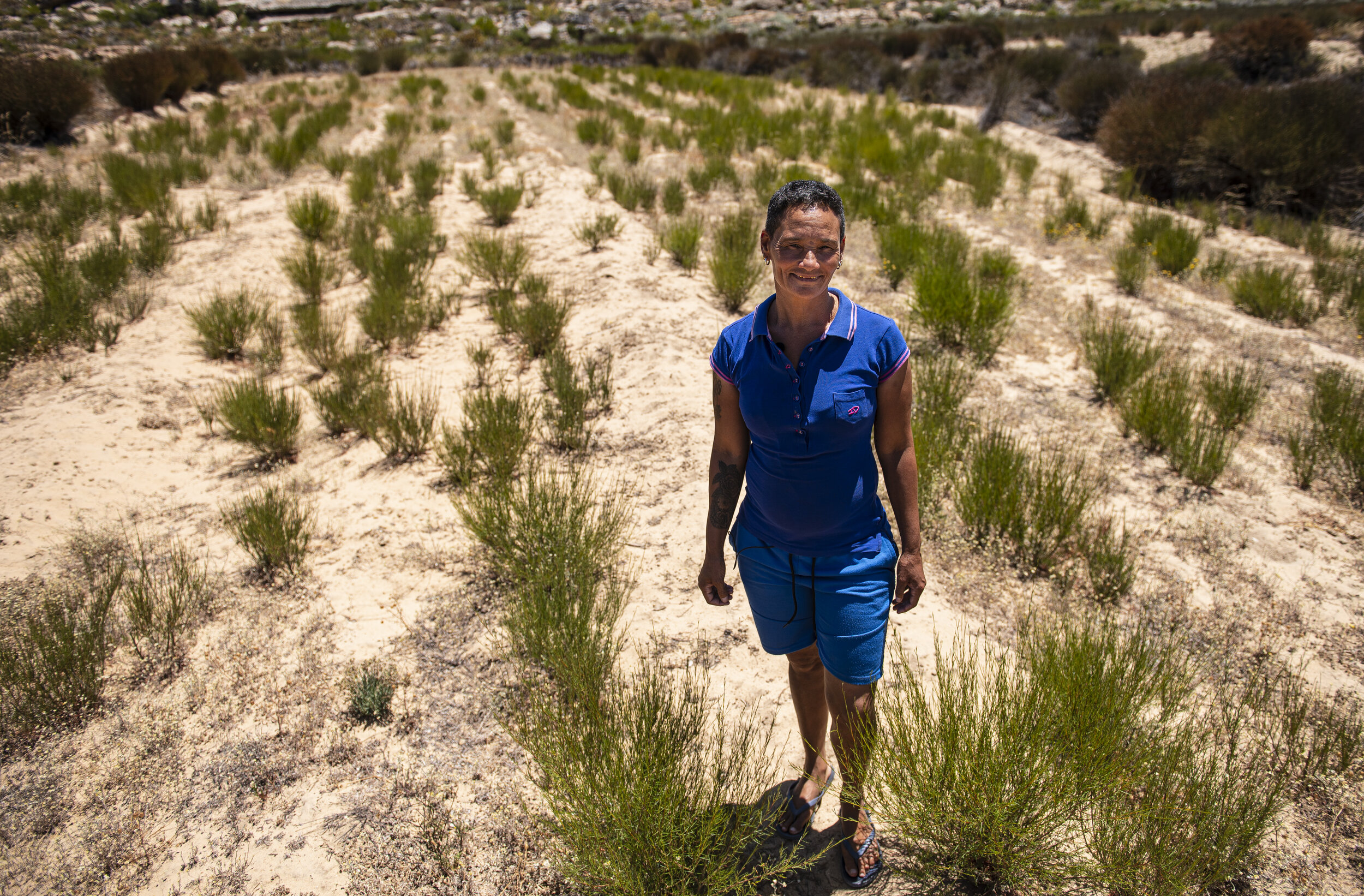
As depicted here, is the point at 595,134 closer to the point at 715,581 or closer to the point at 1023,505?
the point at 1023,505

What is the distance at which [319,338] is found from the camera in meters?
4.61

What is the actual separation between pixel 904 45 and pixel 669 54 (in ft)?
26.1

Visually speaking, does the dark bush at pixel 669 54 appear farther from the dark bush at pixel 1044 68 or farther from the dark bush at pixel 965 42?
the dark bush at pixel 1044 68

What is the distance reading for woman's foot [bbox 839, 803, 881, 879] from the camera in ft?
5.89

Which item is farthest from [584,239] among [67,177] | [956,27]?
[956,27]

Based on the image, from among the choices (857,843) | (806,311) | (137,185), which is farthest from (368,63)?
(857,843)

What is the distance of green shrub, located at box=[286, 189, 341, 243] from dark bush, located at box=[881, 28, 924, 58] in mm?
20977

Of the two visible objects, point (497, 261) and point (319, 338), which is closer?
point (319, 338)

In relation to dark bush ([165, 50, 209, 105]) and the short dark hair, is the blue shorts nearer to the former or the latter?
the short dark hair

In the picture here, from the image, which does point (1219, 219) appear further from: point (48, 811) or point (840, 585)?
point (48, 811)

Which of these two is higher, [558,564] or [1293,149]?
[1293,149]

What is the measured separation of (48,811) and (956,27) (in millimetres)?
27461

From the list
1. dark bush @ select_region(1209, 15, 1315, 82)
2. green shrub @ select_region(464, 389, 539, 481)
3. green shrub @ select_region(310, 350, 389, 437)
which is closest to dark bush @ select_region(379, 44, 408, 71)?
green shrub @ select_region(310, 350, 389, 437)

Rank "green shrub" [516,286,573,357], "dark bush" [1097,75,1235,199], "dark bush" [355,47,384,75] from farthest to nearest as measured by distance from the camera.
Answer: "dark bush" [355,47,384,75] → "dark bush" [1097,75,1235,199] → "green shrub" [516,286,573,357]
